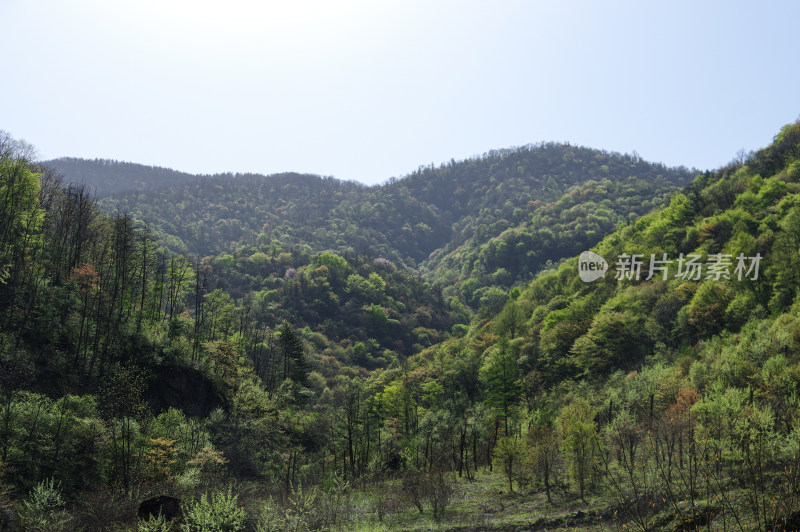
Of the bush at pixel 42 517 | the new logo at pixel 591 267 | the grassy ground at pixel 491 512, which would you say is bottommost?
the grassy ground at pixel 491 512

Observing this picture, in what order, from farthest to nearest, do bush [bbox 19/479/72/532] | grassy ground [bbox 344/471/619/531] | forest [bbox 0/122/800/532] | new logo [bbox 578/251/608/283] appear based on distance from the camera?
new logo [bbox 578/251/608/283], grassy ground [bbox 344/471/619/531], forest [bbox 0/122/800/532], bush [bbox 19/479/72/532]

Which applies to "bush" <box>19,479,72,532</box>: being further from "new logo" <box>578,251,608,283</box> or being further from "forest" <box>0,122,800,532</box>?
"new logo" <box>578,251,608,283</box>

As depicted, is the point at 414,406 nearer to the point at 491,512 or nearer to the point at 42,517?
the point at 491,512

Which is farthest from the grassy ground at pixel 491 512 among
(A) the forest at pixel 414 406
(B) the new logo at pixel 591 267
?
(B) the new logo at pixel 591 267

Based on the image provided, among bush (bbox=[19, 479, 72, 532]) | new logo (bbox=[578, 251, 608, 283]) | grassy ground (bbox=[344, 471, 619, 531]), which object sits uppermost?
new logo (bbox=[578, 251, 608, 283])

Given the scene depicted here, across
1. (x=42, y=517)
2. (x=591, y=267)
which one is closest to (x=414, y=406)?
A: (x=42, y=517)

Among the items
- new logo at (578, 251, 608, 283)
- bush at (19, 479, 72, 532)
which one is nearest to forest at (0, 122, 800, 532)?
bush at (19, 479, 72, 532)

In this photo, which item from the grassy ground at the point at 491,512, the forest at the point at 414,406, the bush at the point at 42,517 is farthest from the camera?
the grassy ground at the point at 491,512

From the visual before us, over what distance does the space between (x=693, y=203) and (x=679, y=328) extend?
175ft

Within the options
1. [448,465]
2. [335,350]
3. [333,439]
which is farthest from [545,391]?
[335,350]

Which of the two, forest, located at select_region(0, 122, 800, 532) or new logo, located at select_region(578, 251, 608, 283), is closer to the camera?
forest, located at select_region(0, 122, 800, 532)

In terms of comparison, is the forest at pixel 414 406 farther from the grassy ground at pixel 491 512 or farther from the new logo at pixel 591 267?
the new logo at pixel 591 267

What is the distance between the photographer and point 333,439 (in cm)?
6309

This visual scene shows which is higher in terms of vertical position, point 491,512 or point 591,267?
point 591,267
